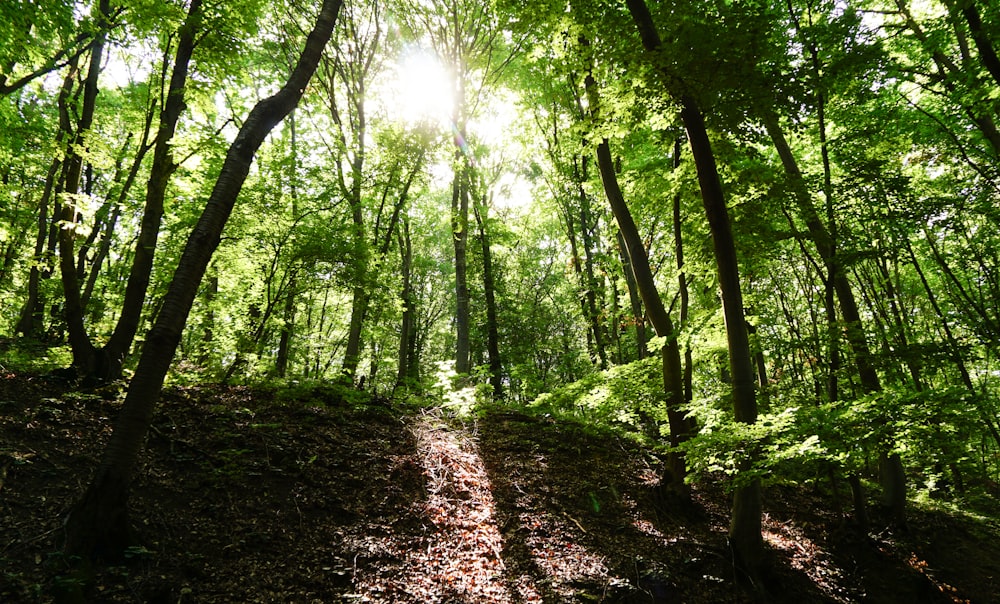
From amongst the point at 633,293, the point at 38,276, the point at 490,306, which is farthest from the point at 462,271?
the point at 38,276

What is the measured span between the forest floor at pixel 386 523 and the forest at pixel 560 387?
43 millimetres

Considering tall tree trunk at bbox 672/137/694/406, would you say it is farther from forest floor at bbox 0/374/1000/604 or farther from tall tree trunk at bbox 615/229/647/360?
forest floor at bbox 0/374/1000/604

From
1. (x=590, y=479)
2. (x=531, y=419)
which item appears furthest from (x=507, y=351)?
(x=590, y=479)

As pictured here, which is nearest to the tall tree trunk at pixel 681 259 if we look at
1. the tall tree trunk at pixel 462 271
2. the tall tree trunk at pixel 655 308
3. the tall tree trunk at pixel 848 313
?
the tall tree trunk at pixel 655 308

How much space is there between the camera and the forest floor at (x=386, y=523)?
13.0 ft

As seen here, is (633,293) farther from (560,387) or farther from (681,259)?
(560,387)

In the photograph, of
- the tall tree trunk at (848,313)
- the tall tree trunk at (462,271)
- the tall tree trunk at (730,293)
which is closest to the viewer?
the tall tree trunk at (730,293)

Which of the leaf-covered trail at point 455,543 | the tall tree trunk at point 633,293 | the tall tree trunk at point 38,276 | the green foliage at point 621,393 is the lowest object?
the leaf-covered trail at point 455,543

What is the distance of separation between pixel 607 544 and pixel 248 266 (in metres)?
8.77

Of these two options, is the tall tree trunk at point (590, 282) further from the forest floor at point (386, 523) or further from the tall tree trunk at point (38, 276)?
the tall tree trunk at point (38, 276)

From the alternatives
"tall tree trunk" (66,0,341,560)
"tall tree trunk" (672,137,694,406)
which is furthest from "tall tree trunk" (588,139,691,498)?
"tall tree trunk" (66,0,341,560)

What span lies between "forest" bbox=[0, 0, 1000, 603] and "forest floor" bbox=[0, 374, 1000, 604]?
1.7 inches

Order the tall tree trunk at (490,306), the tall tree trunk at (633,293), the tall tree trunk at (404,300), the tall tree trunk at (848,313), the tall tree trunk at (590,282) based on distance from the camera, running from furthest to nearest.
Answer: the tall tree trunk at (404,300) < the tall tree trunk at (590,282) < the tall tree trunk at (490,306) < the tall tree trunk at (633,293) < the tall tree trunk at (848,313)

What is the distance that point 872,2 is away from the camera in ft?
28.7
